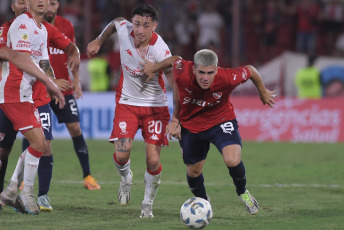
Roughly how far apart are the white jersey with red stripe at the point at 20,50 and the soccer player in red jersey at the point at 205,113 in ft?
4.25

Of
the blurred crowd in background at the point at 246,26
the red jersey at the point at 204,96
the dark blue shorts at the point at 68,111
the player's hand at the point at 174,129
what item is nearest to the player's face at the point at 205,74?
the red jersey at the point at 204,96

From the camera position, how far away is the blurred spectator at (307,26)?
2062cm

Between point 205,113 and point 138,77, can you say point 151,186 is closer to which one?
point 205,113

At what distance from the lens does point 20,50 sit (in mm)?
7398

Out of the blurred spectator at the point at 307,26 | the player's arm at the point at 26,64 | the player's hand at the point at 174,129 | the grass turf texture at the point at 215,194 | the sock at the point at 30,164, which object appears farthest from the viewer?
the blurred spectator at the point at 307,26

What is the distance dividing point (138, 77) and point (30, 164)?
5.40 feet

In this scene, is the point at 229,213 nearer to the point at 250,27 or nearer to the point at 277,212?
the point at 277,212

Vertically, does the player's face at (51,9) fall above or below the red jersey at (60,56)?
above

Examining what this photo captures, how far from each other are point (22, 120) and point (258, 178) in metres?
5.15

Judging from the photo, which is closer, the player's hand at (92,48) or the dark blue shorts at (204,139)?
the dark blue shorts at (204,139)

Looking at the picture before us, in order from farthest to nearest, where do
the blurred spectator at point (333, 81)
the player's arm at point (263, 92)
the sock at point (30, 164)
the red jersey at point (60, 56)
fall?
the blurred spectator at point (333, 81) → the red jersey at point (60, 56) → the player's arm at point (263, 92) → the sock at point (30, 164)

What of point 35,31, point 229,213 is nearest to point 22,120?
point 35,31

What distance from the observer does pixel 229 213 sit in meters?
8.34

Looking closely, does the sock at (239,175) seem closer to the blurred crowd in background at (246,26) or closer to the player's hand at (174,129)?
the player's hand at (174,129)
